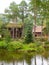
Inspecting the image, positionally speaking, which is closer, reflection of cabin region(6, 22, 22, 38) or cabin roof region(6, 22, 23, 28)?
reflection of cabin region(6, 22, 22, 38)

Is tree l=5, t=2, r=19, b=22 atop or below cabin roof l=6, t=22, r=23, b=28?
atop

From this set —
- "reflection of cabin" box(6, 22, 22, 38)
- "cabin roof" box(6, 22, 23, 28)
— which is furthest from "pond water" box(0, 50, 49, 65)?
"cabin roof" box(6, 22, 23, 28)

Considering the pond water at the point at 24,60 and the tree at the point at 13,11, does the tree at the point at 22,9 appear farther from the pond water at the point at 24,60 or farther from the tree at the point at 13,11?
the pond water at the point at 24,60

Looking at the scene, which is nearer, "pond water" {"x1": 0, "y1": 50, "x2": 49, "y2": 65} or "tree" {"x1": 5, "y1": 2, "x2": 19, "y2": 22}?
"pond water" {"x1": 0, "y1": 50, "x2": 49, "y2": 65}

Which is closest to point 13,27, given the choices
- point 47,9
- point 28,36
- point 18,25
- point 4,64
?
point 18,25

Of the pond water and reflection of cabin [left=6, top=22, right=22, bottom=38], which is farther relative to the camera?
reflection of cabin [left=6, top=22, right=22, bottom=38]

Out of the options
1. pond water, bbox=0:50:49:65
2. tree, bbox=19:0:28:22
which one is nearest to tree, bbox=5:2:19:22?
tree, bbox=19:0:28:22

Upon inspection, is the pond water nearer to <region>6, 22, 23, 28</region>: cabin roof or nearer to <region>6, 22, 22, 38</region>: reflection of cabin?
<region>6, 22, 22, 38</region>: reflection of cabin

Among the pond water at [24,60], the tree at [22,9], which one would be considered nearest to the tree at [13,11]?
the tree at [22,9]

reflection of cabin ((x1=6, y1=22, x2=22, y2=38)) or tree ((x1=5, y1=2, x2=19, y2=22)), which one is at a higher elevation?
tree ((x1=5, y1=2, x2=19, y2=22))

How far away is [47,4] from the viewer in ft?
58.2

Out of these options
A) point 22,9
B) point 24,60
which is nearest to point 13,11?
point 22,9

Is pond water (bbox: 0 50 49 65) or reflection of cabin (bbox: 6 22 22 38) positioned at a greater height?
pond water (bbox: 0 50 49 65)

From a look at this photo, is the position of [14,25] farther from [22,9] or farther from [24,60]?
[24,60]
